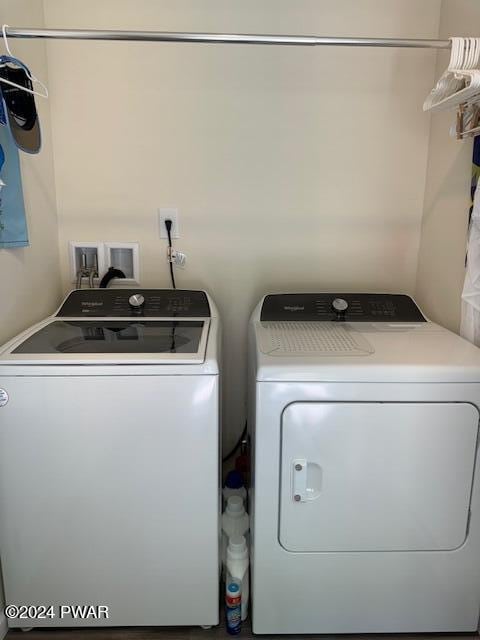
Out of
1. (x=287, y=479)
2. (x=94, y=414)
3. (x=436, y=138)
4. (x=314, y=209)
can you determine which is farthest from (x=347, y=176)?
(x=94, y=414)

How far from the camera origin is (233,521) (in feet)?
5.50

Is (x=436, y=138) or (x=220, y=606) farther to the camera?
(x=436, y=138)

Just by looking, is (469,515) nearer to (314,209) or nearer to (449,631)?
(449,631)

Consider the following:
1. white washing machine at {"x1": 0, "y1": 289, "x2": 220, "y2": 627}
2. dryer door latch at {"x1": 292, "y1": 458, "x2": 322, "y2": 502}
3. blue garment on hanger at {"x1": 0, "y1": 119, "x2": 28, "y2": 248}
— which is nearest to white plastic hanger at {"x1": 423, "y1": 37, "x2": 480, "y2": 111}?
white washing machine at {"x1": 0, "y1": 289, "x2": 220, "y2": 627}

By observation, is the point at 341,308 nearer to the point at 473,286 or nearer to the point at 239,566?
the point at 473,286

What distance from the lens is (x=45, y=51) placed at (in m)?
1.82

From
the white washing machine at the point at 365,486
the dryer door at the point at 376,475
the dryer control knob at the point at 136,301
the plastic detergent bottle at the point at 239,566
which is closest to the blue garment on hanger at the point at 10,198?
the dryer control knob at the point at 136,301

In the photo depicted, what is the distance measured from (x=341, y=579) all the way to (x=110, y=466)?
829 millimetres

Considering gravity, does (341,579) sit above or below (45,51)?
below

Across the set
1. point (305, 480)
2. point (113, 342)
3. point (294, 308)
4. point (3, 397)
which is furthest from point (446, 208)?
point (3, 397)

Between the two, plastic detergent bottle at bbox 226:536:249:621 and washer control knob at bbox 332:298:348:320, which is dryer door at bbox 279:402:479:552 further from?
washer control knob at bbox 332:298:348:320

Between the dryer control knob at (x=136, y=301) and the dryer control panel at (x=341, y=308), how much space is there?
489 mm

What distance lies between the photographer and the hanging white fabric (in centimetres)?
144

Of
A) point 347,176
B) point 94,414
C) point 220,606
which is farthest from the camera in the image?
point 347,176
